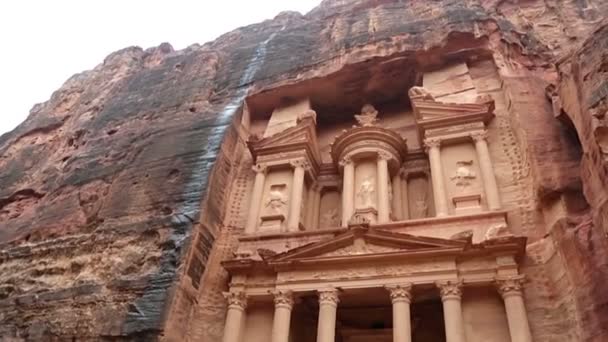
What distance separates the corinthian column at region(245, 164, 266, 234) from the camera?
11.5 meters

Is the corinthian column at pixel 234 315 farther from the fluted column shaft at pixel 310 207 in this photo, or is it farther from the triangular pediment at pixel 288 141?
the triangular pediment at pixel 288 141

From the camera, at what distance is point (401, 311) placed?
27.8ft

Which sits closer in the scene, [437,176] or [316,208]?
→ [437,176]

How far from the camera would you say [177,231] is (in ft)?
34.2

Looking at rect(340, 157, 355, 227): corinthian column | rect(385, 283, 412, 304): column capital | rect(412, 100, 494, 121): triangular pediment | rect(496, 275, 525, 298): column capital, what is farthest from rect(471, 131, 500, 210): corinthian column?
rect(340, 157, 355, 227): corinthian column

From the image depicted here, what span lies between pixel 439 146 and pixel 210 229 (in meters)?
5.66

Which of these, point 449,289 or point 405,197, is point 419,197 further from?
point 449,289

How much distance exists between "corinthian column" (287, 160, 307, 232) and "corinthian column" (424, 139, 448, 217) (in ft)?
10.1

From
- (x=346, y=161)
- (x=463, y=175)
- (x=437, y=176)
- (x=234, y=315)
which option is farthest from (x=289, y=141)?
(x=234, y=315)

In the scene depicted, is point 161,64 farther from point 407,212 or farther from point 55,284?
point 407,212

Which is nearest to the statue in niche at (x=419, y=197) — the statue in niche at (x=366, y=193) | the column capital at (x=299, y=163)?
the statue in niche at (x=366, y=193)

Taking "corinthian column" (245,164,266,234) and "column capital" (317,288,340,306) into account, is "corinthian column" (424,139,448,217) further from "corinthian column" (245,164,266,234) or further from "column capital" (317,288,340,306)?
"corinthian column" (245,164,266,234)

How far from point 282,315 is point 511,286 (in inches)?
158

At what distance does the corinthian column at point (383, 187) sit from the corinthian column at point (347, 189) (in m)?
0.64
